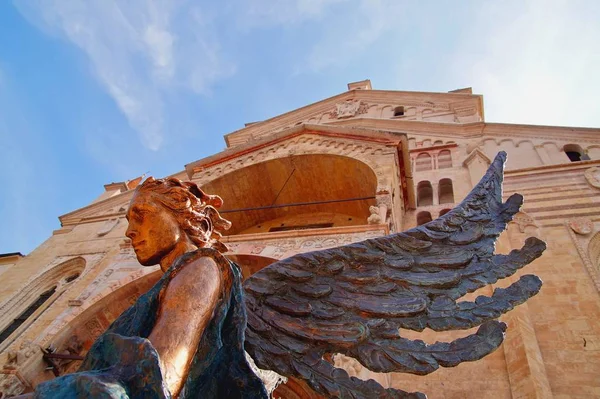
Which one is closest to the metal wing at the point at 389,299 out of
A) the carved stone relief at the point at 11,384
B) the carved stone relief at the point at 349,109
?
the carved stone relief at the point at 11,384

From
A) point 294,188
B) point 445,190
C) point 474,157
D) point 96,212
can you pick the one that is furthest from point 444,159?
point 96,212

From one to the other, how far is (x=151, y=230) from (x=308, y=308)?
1.05 m

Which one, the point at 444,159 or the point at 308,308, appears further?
the point at 444,159

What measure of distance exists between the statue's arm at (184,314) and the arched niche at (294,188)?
9.22 metres

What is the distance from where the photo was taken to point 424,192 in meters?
12.3

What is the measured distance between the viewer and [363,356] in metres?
2.04

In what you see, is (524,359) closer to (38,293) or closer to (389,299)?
(389,299)

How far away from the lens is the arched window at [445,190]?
11.7 m

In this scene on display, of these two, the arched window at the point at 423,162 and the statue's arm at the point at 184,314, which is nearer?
the statue's arm at the point at 184,314

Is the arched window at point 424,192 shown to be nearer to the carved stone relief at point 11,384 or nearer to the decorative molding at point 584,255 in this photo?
the decorative molding at point 584,255

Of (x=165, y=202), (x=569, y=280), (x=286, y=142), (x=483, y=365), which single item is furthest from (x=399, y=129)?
(x=165, y=202)

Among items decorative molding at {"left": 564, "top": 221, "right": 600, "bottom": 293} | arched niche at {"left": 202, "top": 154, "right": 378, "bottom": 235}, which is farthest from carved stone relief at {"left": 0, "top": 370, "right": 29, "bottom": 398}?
decorative molding at {"left": 564, "top": 221, "right": 600, "bottom": 293}

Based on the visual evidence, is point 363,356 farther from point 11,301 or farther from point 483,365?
point 11,301

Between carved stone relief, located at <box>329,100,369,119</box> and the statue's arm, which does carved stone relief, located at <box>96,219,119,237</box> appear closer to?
carved stone relief, located at <box>329,100,369,119</box>
